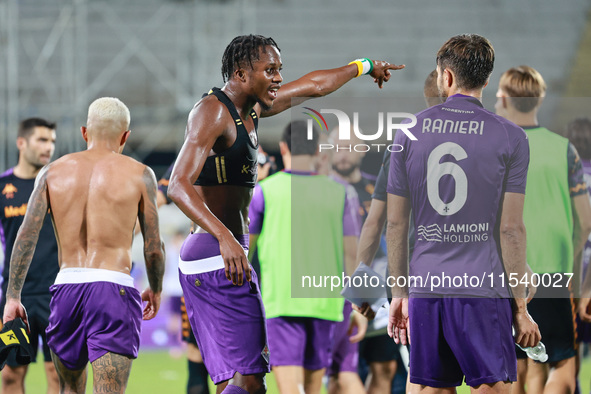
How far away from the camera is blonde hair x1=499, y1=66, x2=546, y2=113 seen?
207 inches

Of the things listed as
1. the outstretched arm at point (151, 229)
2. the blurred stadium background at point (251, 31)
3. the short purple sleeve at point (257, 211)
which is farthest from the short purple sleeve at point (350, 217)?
the blurred stadium background at point (251, 31)

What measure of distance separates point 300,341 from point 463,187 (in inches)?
91.4

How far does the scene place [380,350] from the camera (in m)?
6.42

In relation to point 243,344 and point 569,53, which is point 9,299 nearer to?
point 243,344

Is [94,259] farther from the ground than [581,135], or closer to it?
closer to it

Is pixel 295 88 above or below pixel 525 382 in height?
above

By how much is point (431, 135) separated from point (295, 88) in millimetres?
1142

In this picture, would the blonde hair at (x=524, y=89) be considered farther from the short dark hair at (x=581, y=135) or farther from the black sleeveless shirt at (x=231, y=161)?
the black sleeveless shirt at (x=231, y=161)

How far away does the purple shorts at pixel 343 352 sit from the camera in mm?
6250

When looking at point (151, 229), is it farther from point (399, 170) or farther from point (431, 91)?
point (431, 91)

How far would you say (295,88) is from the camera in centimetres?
478

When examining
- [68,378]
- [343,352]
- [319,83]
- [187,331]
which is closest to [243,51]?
[319,83]

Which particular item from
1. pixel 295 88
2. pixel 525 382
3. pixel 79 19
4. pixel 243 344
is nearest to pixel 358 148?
pixel 295 88

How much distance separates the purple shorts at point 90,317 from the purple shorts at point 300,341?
1442 mm
